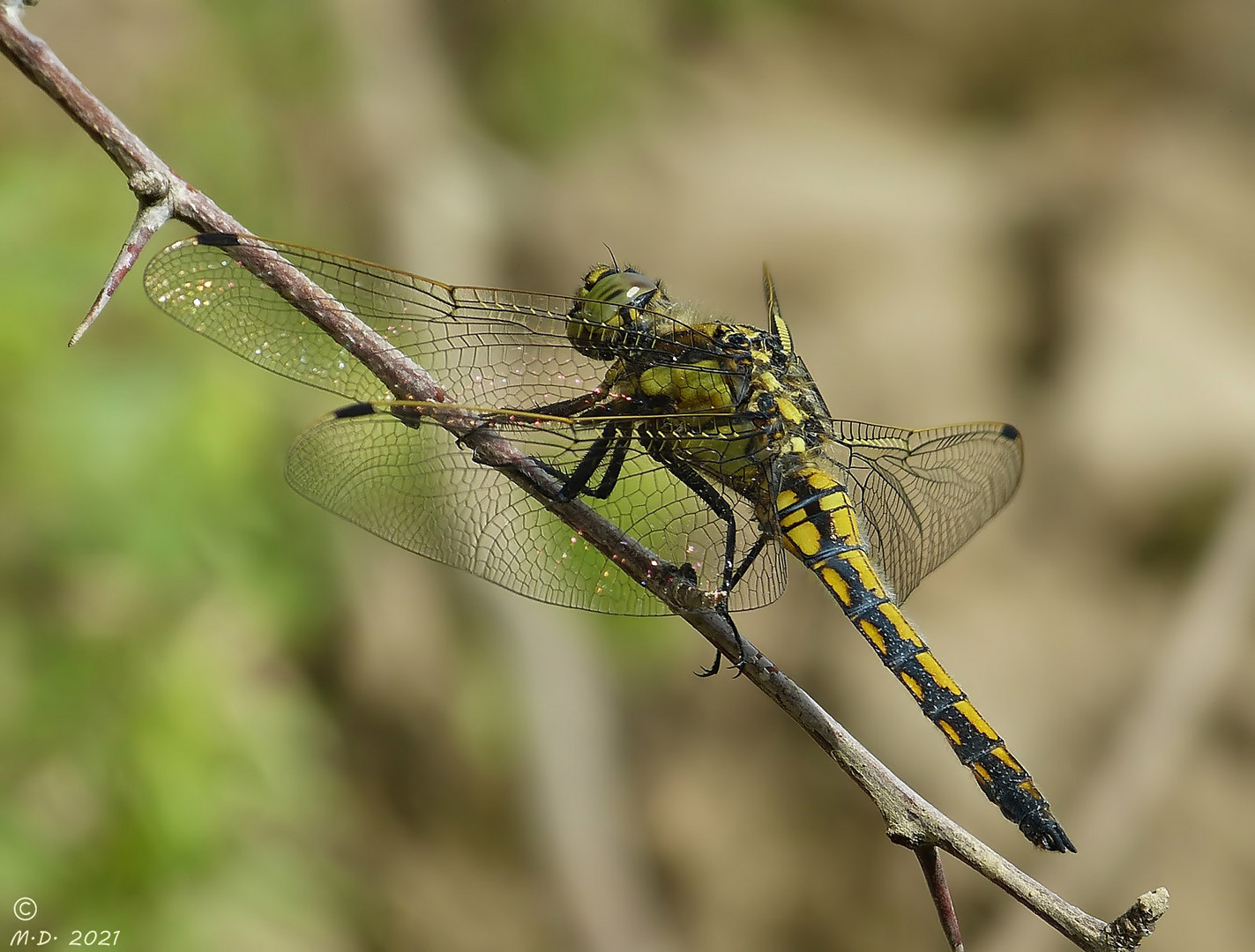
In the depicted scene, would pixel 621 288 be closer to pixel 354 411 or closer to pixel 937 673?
pixel 354 411

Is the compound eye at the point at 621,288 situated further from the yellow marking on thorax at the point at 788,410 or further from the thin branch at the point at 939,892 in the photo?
the thin branch at the point at 939,892

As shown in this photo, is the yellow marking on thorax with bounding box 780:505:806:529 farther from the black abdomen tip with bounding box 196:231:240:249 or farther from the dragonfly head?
the black abdomen tip with bounding box 196:231:240:249

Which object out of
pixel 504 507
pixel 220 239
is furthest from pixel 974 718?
pixel 220 239

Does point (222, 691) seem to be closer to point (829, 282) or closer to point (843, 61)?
point (829, 282)

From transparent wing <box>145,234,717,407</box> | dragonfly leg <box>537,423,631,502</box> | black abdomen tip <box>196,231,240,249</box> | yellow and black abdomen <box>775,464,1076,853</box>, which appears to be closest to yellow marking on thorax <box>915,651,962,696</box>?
yellow and black abdomen <box>775,464,1076,853</box>

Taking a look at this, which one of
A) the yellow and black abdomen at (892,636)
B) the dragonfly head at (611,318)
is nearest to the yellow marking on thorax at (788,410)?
A: the yellow and black abdomen at (892,636)

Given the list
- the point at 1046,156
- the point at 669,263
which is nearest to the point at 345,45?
the point at 669,263

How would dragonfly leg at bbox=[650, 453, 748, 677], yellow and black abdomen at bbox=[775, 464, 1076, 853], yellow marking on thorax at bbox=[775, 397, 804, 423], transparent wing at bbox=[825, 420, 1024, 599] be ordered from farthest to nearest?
transparent wing at bbox=[825, 420, 1024, 599] < yellow marking on thorax at bbox=[775, 397, 804, 423] < dragonfly leg at bbox=[650, 453, 748, 677] < yellow and black abdomen at bbox=[775, 464, 1076, 853]
